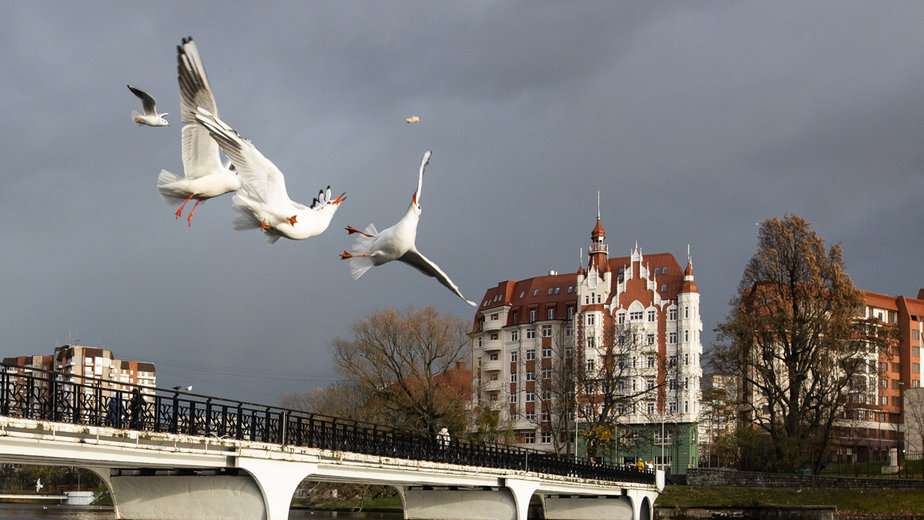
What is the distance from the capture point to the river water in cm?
5462

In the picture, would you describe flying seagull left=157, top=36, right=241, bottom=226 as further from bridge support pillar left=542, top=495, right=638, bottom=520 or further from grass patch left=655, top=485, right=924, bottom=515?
grass patch left=655, top=485, right=924, bottom=515

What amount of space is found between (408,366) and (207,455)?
41.3 m

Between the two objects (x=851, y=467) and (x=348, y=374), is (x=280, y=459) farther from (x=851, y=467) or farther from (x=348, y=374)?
(x=851, y=467)

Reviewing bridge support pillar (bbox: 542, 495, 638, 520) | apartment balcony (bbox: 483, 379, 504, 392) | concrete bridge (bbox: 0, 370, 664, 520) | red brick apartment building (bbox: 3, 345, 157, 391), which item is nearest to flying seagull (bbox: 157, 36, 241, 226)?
concrete bridge (bbox: 0, 370, 664, 520)

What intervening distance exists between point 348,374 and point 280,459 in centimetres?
3816

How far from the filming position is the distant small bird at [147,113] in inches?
407

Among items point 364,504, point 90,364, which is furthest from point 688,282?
point 90,364

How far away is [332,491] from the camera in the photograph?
6606cm

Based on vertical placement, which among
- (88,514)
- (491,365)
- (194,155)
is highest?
(194,155)

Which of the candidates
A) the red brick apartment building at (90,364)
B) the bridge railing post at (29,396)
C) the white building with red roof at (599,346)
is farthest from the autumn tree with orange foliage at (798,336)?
the red brick apartment building at (90,364)

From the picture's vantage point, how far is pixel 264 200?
33.3ft

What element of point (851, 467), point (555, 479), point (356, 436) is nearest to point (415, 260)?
point (356, 436)

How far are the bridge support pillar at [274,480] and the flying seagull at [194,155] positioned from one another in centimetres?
1688

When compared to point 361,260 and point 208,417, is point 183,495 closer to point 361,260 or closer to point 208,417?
point 208,417
